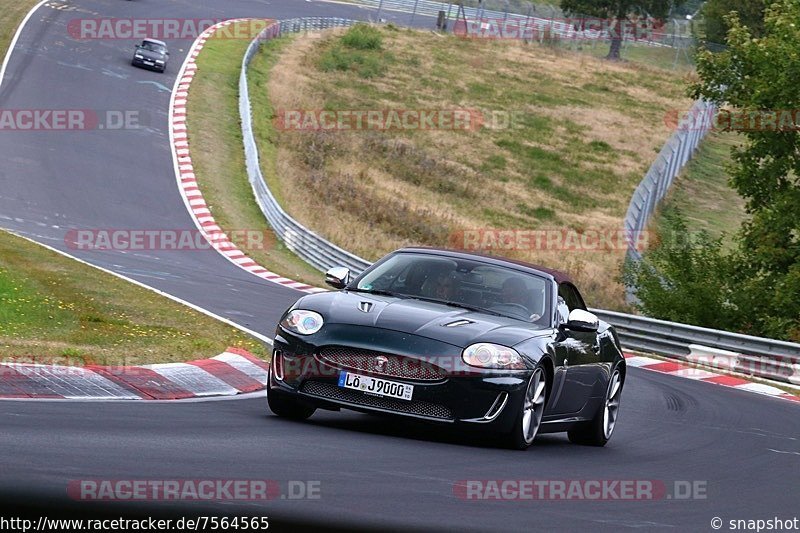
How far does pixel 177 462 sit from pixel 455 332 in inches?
104

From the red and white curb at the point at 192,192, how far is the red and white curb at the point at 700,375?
7.03 meters

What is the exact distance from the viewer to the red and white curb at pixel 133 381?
32.0 feet

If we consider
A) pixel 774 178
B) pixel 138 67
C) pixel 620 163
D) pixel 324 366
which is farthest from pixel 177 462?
pixel 620 163

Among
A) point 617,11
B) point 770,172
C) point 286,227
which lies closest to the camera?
point 770,172

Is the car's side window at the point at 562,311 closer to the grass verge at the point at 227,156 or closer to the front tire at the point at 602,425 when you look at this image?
the front tire at the point at 602,425

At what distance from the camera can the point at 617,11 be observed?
80062mm

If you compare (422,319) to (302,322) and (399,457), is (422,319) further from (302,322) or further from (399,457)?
(399,457)

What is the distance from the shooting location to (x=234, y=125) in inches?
1689

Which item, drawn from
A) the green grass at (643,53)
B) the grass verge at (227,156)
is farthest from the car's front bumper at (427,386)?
the green grass at (643,53)

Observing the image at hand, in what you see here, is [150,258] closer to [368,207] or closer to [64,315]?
[64,315]

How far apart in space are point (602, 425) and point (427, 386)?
2646mm

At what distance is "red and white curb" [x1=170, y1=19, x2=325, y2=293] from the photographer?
Result: 2781cm

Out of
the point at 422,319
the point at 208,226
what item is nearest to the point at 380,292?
the point at 422,319

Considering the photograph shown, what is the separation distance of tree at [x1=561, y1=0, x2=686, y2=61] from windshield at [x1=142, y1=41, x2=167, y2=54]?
37.0m
